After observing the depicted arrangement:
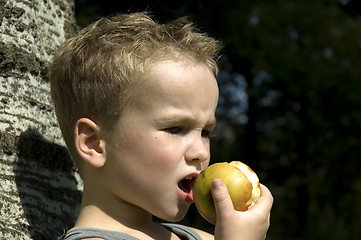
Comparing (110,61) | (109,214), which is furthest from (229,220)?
(110,61)

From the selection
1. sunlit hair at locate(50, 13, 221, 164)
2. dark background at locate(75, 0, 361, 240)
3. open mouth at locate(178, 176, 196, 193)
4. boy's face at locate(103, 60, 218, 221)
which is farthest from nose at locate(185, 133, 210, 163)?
dark background at locate(75, 0, 361, 240)

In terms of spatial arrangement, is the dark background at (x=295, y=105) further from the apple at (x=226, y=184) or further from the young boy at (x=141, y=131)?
the apple at (x=226, y=184)

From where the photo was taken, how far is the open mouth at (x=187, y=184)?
2535 mm

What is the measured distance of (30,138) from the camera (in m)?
2.82

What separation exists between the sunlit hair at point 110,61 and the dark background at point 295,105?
8842 millimetres

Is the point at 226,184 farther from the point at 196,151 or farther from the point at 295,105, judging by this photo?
the point at 295,105

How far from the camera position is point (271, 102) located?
547 inches

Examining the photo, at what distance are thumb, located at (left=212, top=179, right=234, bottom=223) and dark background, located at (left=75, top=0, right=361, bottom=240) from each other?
9.36 meters

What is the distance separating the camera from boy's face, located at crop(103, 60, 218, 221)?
2.41 meters

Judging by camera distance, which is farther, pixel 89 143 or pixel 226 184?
pixel 89 143

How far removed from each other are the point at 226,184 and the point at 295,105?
455 inches

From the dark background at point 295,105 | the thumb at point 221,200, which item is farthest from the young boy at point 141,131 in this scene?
the dark background at point 295,105

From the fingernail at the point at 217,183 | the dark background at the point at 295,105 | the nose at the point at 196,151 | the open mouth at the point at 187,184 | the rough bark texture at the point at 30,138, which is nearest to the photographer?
the fingernail at the point at 217,183

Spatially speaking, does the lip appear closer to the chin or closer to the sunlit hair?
the chin
